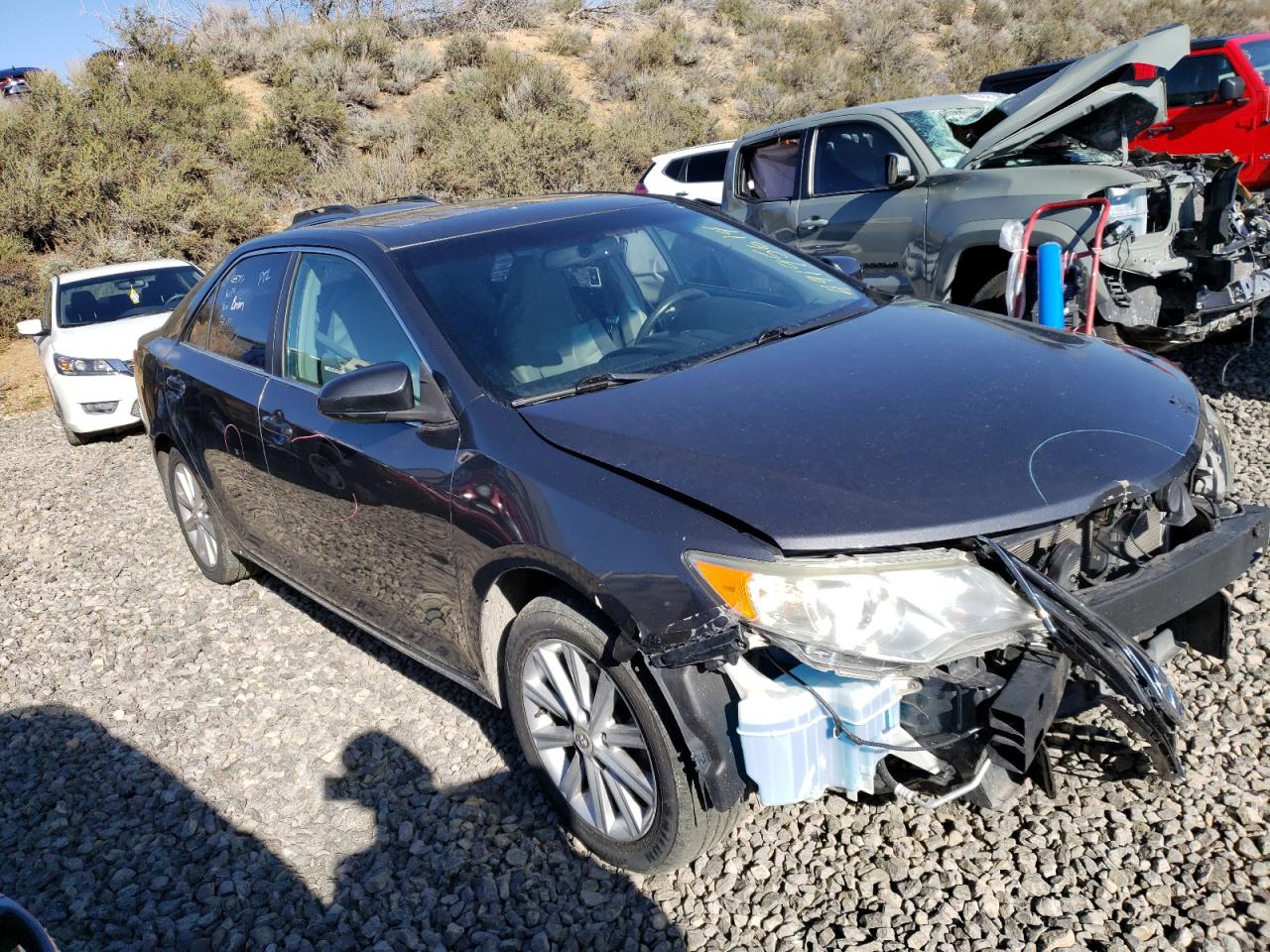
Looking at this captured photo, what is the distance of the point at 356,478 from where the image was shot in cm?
329

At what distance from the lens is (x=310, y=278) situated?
378 cm

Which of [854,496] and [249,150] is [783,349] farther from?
[249,150]

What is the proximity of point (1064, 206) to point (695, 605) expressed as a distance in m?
4.41

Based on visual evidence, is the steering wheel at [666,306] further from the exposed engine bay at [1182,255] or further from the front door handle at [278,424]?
the exposed engine bay at [1182,255]

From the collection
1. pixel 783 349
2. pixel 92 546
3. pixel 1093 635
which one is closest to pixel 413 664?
pixel 783 349

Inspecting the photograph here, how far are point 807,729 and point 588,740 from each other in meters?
0.71

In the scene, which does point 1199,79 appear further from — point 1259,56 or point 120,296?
point 120,296

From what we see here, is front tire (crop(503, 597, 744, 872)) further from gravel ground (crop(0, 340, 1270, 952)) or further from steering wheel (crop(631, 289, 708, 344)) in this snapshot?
steering wheel (crop(631, 289, 708, 344))

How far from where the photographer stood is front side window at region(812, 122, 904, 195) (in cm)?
707

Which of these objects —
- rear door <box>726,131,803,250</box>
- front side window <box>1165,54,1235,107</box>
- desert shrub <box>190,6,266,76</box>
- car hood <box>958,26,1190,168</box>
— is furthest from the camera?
desert shrub <box>190,6,266,76</box>

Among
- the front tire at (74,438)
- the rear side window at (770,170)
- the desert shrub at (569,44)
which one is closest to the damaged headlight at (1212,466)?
the rear side window at (770,170)

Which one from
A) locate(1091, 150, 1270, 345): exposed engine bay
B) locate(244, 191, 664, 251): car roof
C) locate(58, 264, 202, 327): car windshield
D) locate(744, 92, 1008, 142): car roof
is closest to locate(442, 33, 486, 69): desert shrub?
locate(58, 264, 202, 327): car windshield

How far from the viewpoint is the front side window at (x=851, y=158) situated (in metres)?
7.07

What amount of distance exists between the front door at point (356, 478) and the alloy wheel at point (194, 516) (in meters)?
1.23
